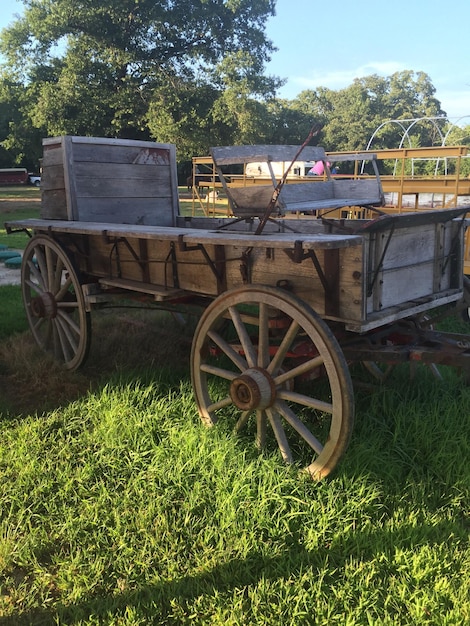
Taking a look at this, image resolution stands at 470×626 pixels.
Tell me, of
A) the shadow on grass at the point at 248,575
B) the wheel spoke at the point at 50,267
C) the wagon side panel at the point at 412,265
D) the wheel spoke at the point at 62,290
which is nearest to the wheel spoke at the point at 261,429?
the shadow on grass at the point at 248,575

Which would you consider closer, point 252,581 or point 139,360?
point 252,581

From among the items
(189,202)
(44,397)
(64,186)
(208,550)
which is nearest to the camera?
(208,550)

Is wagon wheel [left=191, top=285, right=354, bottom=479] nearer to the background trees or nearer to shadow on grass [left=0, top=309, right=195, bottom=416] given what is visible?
shadow on grass [left=0, top=309, right=195, bottom=416]

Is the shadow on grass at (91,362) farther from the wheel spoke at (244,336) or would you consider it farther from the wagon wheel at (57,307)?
the wheel spoke at (244,336)

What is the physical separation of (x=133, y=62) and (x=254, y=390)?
2918 centimetres

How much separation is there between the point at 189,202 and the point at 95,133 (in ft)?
23.4

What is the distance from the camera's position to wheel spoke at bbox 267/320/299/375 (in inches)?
107

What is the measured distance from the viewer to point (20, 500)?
9.64 feet

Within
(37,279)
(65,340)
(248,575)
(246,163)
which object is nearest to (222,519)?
(248,575)

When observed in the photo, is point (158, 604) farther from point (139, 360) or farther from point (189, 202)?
point (189, 202)

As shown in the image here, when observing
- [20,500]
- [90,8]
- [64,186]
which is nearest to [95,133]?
[90,8]


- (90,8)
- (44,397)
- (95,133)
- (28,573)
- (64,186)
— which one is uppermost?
(90,8)

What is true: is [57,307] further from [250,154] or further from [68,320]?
[250,154]

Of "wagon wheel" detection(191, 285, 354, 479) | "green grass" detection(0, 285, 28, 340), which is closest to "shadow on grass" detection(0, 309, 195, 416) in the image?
"green grass" detection(0, 285, 28, 340)
